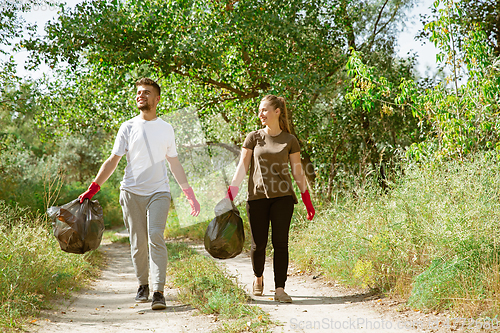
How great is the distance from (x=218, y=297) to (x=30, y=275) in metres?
2.19

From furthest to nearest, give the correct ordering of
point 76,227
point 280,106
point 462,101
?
1. point 462,101
2. point 280,106
3. point 76,227

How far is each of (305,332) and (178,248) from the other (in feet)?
18.4

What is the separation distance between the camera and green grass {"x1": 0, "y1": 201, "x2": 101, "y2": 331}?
3.77m

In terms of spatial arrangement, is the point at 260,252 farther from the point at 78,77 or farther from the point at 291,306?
the point at 78,77

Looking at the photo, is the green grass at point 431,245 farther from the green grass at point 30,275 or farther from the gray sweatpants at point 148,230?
the green grass at point 30,275

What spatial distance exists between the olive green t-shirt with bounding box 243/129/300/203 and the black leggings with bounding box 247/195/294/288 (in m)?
0.09

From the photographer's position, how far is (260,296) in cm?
470

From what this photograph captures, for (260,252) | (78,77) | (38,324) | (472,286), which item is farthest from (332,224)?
(78,77)

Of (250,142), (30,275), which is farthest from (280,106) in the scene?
(30,275)

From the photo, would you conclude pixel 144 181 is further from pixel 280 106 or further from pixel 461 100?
pixel 461 100

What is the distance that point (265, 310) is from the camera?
4.01 m

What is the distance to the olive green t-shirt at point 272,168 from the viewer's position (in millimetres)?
4477

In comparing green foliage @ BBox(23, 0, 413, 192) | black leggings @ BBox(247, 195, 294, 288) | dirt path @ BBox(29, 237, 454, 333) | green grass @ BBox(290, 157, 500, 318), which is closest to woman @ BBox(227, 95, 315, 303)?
black leggings @ BBox(247, 195, 294, 288)

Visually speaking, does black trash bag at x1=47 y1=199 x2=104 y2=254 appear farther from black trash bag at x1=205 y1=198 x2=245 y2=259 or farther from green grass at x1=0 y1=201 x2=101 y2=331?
black trash bag at x1=205 y1=198 x2=245 y2=259
